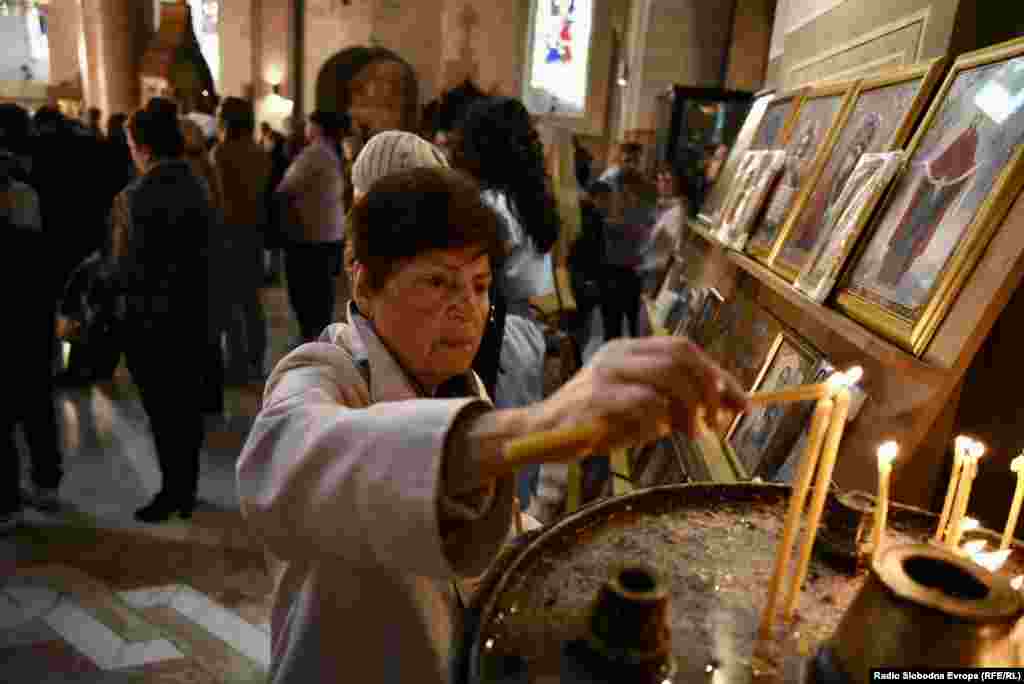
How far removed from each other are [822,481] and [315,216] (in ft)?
16.1

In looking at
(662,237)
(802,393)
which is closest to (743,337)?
(802,393)

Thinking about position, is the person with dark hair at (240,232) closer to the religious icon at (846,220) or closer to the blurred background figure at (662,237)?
the blurred background figure at (662,237)

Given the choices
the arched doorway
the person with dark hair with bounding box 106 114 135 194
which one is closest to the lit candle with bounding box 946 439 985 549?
the person with dark hair with bounding box 106 114 135 194

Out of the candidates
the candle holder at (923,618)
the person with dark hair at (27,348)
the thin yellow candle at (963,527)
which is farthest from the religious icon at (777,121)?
the person with dark hair at (27,348)

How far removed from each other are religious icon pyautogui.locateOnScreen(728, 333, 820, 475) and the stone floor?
6.14 feet

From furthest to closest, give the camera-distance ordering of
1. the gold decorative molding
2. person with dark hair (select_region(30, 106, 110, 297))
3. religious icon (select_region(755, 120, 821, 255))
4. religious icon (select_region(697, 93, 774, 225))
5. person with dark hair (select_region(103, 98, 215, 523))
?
person with dark hair (select_region(30, 106, 110, 297))
religious icon (select_region(697, 93, 774, 225))
person with dark hair (select_region(103, 98, 215, 523))
religious icon (select_region(755, 120, 821, 255))
the gold decorative molding

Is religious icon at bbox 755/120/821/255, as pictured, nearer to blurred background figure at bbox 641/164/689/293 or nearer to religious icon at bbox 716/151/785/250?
religious icon at bbox 716/151/785/250

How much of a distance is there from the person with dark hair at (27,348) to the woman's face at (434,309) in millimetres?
2934

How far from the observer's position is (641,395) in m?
0.66

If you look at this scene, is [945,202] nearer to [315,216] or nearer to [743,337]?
[743,337]

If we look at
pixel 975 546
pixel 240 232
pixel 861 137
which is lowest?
pixel 240 232

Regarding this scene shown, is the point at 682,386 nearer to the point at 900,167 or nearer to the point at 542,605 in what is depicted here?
the point at 542,605

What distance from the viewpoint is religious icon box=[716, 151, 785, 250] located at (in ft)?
9.32

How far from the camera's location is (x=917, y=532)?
1162 mm
